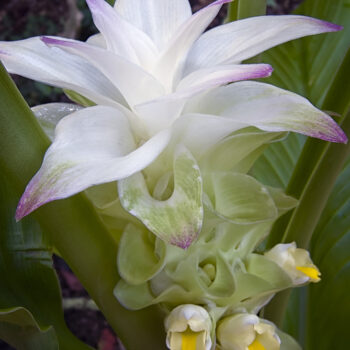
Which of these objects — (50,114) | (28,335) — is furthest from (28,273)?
(50,114)

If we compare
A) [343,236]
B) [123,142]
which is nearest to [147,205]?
[123,142]

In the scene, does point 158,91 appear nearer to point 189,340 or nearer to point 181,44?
point 181,44

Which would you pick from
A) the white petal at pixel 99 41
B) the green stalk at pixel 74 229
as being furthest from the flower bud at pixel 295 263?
the white petal at pixel 99 41

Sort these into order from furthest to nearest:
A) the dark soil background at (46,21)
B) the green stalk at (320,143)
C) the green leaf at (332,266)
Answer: the dark soil background at (46,21) → the green leaf at (332,266) → the green stalk at (320,143)

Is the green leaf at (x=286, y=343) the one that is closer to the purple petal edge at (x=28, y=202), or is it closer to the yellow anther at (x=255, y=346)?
the yellow anther at (x=255, y=346)

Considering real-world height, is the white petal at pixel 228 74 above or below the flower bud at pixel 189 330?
above

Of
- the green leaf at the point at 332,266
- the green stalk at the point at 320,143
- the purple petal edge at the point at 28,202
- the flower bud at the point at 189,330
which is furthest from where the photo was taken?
the green leaf at the point at 332,266

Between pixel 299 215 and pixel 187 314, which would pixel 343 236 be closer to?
pixel 299 215
